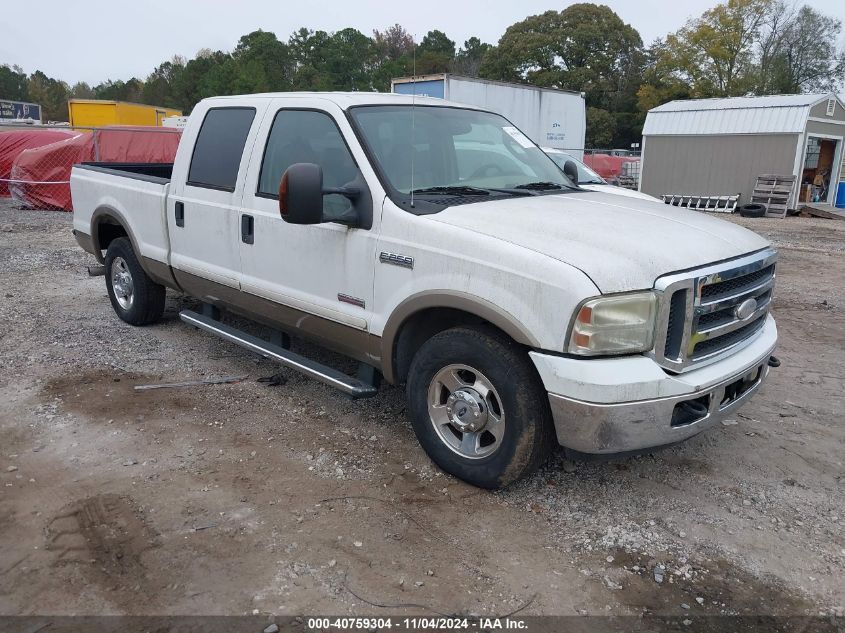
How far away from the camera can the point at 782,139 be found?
20.5 meters

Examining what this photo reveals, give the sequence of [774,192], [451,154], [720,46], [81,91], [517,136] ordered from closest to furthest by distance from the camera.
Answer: [451,154]
[517,136]
[774,192]
[720,46]
[81,91]

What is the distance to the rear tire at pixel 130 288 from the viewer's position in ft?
20.1

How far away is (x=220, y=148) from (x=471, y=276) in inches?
Result: 101

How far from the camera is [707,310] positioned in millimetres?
3221

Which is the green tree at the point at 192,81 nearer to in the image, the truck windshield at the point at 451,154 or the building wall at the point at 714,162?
the building wall at the point at 714,162

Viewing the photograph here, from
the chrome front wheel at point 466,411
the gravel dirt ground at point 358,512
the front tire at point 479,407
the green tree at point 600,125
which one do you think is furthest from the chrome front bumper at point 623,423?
the green tree at point 600,125

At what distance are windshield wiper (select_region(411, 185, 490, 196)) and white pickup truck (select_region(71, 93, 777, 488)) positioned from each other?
0.01m

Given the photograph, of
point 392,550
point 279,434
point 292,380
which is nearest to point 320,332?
point 279,434

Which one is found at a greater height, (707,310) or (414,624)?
(707,310)

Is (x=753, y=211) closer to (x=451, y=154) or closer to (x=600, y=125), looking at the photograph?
A: (x=451, y=154)

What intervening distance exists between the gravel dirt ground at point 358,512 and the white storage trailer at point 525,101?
576 inches

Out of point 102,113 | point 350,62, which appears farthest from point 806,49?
point 102,113

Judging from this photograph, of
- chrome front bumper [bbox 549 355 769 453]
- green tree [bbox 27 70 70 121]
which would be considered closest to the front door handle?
chrome front bumper [bbox 549 355 769 453]

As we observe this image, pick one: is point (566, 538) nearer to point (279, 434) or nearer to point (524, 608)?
point (524, 608)
